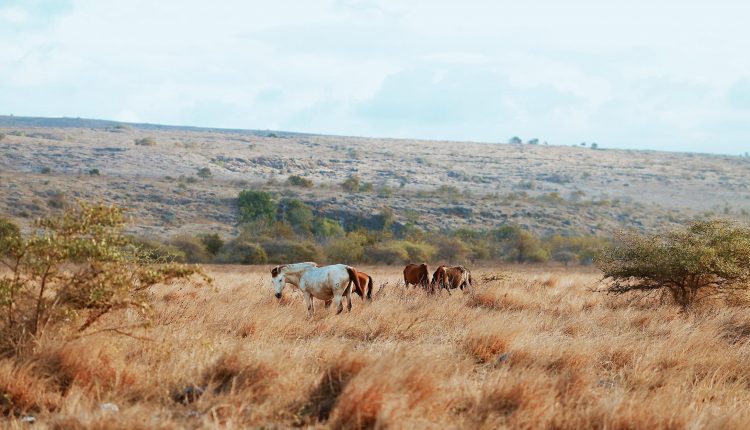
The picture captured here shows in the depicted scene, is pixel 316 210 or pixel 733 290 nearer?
pixel 733 290

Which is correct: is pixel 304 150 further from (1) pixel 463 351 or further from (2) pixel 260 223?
(1) pixel 463 351

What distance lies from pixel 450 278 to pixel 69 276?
1220 centimetres

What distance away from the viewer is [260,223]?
170 feet

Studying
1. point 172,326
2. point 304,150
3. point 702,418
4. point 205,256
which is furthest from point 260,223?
point 304,150

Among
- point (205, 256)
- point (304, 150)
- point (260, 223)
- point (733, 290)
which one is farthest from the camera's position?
point (304, 150)

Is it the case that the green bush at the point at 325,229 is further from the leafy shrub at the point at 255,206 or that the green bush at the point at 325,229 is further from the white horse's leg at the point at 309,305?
the white horse's leg at the point at 309,305

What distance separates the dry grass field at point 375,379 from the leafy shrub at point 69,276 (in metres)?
0.44

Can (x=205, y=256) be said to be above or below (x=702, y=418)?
below

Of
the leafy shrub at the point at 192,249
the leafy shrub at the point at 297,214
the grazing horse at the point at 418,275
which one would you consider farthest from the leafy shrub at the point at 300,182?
the grazing horse at the point at 418,275

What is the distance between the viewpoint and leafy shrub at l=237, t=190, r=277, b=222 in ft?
185

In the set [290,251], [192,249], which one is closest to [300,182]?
[290,251]

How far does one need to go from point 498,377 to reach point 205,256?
37.1 meters

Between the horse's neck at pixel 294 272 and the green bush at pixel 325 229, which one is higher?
the horse's neck at pixel 294 272

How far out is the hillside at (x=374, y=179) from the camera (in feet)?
199
